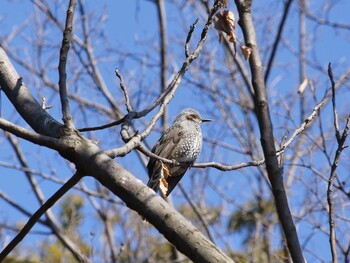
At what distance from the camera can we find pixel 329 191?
130 inches

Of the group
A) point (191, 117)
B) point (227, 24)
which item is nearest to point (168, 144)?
point (191, 117)

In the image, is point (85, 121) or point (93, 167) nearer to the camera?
point (93, 167)

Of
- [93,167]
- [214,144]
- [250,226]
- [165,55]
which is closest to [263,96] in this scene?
[93,167]

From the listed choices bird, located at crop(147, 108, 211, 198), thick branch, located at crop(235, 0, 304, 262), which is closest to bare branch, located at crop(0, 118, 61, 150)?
thick branch, located at crop(235, 0, 304, 262)

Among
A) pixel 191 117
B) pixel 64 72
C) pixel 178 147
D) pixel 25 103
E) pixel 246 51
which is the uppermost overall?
pixel 191 117

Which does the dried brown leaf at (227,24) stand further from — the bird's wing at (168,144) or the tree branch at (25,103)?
the bird's wing at (168,144)

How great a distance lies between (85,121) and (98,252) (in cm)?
193

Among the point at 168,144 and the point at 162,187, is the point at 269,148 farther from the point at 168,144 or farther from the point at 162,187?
the point at 168,144

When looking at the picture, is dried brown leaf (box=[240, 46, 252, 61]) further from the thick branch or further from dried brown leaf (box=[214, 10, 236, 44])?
dried brown leaf (box=[214, 10, 236, 44])

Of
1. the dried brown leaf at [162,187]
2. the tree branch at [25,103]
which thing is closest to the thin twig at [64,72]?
the tree branch at [25,103]

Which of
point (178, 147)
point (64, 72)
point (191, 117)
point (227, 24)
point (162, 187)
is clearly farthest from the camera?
point (191, 117)

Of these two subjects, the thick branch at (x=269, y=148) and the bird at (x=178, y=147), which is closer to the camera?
the thick branch at (x=269, y=148)

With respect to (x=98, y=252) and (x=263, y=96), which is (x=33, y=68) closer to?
(x=98, y=252)

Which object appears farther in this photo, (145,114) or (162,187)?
(162,187)
